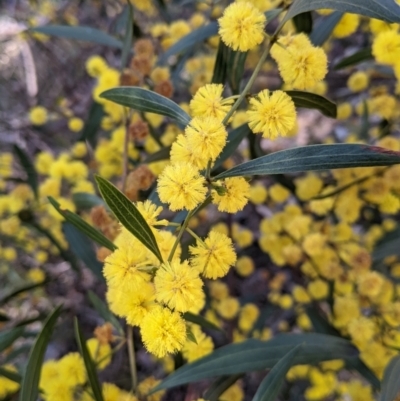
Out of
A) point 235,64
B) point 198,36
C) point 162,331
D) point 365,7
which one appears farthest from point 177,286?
point 198,36

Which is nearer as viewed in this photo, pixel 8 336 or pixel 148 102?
pixel 148 102

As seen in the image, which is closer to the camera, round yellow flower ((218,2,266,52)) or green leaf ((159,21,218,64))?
round yellow flower ((218,2,266,52))

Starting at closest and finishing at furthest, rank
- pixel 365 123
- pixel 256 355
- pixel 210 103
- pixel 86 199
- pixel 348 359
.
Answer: pixel 210 103
pixel 256 355
pixel 348 359
pixel 86 199
pixel 365 123

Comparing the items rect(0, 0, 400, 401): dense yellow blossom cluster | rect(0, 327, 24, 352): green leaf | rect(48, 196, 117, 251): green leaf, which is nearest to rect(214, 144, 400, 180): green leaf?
rect(0, 0, 400, 401): dense yellow blossom cluster

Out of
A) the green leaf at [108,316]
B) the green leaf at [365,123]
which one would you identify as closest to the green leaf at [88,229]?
the green leaf at [108,316]

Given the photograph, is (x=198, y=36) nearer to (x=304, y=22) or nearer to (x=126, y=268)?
(x=304, y=22)

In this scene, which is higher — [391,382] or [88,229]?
[88,229]

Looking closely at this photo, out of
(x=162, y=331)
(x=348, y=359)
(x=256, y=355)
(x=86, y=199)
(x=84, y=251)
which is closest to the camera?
(x=162, y=331)

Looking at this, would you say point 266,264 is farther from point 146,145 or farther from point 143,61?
point 143,61

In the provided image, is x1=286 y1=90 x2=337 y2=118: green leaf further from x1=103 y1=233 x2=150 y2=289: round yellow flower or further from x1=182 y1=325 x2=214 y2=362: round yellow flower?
x1=182 y1=325 x2=214 y2=362: round yellow flower
